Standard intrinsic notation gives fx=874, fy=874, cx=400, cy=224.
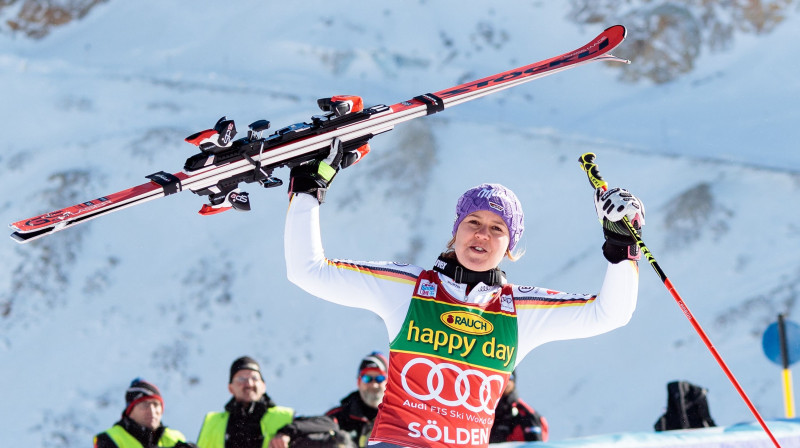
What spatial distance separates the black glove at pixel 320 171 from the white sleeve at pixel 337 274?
0.04m

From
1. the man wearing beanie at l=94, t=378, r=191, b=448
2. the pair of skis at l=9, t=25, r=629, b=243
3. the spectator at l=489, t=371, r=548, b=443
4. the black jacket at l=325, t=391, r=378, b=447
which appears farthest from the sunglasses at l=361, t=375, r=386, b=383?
the pair of skis at l=9, t=25, r=629, b=243

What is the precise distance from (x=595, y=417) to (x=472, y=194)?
7337 millimetres

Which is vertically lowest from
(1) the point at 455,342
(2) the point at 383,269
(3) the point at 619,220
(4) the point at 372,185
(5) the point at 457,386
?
(5) the point at 457,386

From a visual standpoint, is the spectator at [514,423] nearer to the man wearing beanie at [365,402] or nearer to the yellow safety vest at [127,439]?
the man wearing beanie at [365,402]

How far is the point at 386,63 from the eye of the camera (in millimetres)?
13961

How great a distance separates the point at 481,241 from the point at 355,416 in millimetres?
2637

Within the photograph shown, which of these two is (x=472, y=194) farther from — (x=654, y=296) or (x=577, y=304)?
(x=654, y=296)

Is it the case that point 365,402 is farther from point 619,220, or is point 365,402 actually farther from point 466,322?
point 619,220

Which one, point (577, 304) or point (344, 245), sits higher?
point (344, 245)

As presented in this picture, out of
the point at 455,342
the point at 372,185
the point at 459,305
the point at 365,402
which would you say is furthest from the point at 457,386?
the point at 372,185

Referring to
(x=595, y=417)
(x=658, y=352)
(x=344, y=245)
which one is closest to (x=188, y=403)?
(x=344, y=245)

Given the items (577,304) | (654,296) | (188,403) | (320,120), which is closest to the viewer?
(577,304)

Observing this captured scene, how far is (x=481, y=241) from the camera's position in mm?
2844

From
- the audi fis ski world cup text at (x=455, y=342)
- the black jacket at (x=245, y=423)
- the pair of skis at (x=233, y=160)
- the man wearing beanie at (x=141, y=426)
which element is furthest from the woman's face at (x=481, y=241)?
the black jacket at (x=245, y=423)
